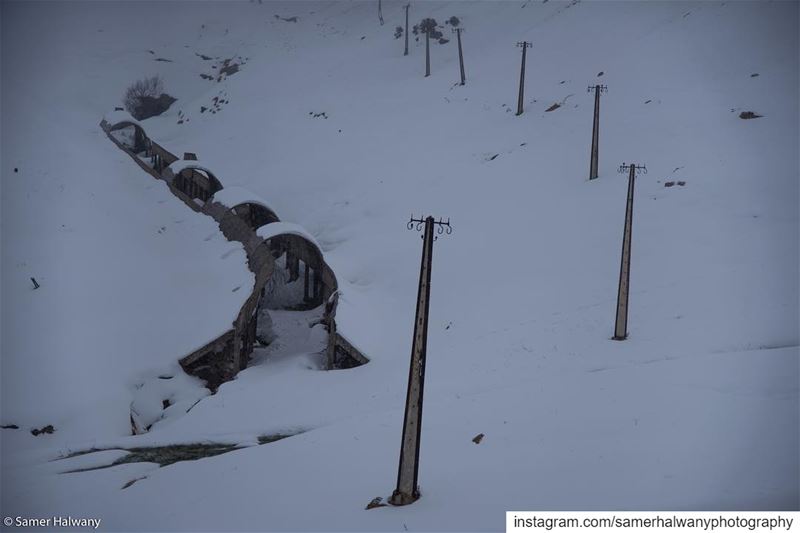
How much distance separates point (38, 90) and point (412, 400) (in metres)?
67.2

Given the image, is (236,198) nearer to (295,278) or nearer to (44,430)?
(295,278)

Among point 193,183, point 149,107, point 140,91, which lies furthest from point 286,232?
point 140,91

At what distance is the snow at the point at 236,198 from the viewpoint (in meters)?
31.8

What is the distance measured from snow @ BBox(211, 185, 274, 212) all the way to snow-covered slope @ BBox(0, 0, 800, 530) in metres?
1.79

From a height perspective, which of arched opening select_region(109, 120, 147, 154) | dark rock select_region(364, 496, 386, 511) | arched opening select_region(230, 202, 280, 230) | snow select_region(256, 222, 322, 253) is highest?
arched opening select_region(109, 120, 147, 154)

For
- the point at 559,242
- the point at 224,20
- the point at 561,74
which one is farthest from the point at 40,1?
the point at 559,242

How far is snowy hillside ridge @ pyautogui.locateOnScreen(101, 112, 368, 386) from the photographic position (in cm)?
2145

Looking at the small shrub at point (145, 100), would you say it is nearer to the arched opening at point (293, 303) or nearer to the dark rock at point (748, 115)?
the arched opening at point (293, 303)

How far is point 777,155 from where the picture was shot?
100 feet

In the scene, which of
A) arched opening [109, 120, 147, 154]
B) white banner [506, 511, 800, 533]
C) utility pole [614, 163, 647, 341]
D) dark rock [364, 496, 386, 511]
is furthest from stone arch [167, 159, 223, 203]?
white banner [506, 511, 800, 533]

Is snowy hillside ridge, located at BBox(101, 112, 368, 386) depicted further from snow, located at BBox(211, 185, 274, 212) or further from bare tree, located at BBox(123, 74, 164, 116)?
bare tree, located at BBox(123, 74, 164, 116)

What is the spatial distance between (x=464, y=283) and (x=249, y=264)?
883 cm

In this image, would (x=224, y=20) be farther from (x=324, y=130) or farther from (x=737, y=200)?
(x=737, y=200)

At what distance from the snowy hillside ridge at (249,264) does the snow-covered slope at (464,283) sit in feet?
2.26
